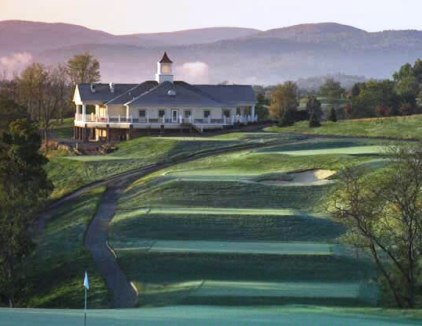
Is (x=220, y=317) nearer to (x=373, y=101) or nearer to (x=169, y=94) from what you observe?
(x=169, y=94)

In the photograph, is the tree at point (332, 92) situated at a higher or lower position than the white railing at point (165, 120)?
higher

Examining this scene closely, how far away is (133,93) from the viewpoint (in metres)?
93.9

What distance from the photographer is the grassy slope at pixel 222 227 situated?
33.8 m

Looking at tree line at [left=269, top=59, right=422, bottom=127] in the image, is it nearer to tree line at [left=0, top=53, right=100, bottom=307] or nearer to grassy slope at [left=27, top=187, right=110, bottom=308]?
tree line at [left=0, top=53, right=100, bottom=307]

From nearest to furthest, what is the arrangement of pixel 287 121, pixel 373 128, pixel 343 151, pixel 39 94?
pixel 343 151 < pixel 373 128 < pixel 287 121 < pixel 39 94

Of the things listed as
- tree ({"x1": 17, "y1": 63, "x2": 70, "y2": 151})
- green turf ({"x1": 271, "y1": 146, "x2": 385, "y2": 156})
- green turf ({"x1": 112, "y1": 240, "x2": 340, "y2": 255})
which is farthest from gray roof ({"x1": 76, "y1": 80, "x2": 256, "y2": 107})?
green turf ({"x1": 112, "y1": 240, "x2": 340, "y2": 255})

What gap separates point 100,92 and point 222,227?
185ft

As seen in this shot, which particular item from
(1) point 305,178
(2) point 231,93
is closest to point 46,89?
(2) point 231,93

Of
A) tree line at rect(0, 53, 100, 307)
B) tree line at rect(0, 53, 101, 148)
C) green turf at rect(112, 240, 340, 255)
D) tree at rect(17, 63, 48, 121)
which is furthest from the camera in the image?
tree at rect(17, 63, 48, 121)

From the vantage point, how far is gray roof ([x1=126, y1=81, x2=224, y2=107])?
295 ft

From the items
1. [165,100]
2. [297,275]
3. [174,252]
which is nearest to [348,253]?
[297,275]

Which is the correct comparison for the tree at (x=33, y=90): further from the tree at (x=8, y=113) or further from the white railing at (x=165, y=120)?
the tree at (x=8, y=113)

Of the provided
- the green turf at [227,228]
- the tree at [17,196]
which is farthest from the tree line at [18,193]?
A: the green turf at [227,228]

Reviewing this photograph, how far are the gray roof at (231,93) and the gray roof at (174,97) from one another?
1636mm
